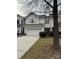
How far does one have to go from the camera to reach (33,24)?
29984mm

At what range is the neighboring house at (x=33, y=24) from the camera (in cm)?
2878

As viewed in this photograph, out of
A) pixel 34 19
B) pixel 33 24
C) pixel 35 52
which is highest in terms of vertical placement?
pixel 34 19

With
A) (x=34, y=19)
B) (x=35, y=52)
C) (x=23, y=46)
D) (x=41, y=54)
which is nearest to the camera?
(x=41, y=54)

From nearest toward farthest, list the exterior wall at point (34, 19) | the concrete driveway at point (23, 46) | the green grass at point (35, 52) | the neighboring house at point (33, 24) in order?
the green grass at point (35, 52) < the concrete driveway at point (23, 46) < the neighboring house at point (33, 24) < the exterior wall at point (34, 19)

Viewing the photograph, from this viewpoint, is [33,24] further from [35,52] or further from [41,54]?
[41,54]

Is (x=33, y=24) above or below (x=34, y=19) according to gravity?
below

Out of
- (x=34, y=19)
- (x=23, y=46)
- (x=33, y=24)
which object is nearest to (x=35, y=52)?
(x=23, y=46)

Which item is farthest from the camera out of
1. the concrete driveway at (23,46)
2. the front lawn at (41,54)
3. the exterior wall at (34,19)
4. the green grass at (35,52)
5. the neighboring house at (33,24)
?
the exterior wall at (34,19)

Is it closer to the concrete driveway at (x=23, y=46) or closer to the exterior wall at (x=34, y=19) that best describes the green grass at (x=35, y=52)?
the concrete driveway at (x=23, y=46)

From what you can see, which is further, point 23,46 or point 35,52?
point 23,46

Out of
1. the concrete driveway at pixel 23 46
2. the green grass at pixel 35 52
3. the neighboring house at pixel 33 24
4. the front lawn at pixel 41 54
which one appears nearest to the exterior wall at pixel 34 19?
the neighboring house at pixel 33 24
